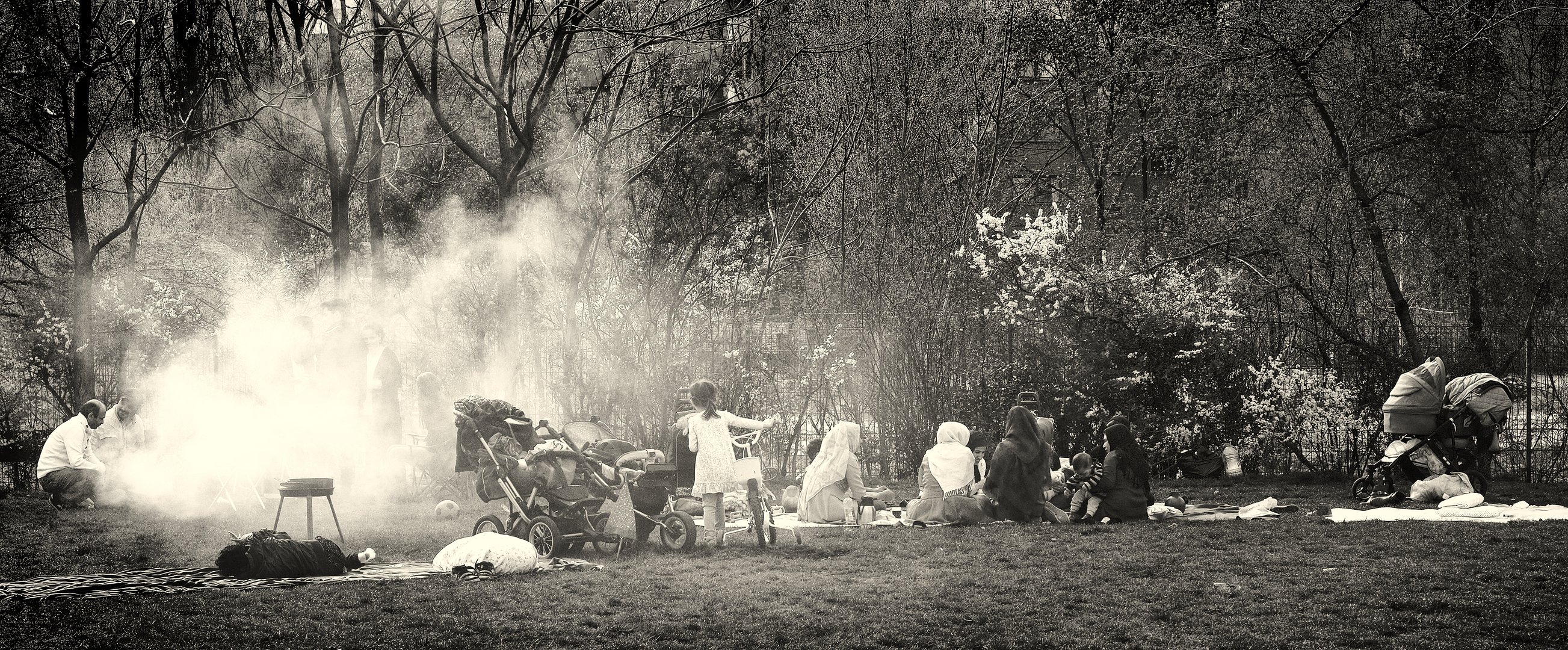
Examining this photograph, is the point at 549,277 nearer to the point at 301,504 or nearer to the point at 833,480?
the point at 301,504

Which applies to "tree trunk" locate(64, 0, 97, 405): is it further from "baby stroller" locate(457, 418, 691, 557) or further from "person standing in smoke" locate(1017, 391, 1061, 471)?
"person standing in smoke" locate(1017, 391, 1061, 471)

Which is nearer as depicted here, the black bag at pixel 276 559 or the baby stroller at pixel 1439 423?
the black bag at pixel 276 559

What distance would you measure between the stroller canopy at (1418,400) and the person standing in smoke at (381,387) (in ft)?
34.8

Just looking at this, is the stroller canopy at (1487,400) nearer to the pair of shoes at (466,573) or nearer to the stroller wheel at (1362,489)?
the stroller wheel at (1362,489)

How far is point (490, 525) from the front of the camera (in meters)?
9.76

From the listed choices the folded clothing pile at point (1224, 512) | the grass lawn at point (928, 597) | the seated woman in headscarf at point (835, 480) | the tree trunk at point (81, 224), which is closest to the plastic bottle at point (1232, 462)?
the folded clothing pile at point (1224, 512)

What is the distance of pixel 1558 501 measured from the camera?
12008mm

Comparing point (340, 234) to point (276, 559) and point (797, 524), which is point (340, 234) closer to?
point (797, 524)

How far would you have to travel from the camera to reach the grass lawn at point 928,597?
6.16 metres

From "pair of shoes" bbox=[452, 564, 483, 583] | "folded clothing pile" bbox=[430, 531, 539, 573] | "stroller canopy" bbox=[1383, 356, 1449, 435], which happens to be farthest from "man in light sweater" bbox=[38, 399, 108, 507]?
"stroller canopy" bbox=[1383, 356, 1449, 435]

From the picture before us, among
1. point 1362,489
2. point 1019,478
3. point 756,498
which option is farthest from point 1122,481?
point 756,498

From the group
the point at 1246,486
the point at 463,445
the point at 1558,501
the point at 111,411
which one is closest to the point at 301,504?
the point at 111,411

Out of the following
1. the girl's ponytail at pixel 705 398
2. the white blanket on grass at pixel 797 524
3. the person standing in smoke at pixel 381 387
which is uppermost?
the person standing in smoke at pixel 381 387

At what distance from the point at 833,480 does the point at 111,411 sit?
354 inches
